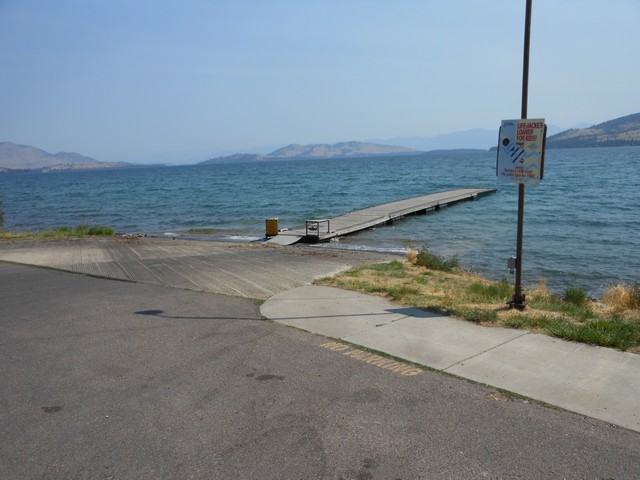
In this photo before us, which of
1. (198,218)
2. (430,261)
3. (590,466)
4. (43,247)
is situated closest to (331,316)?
(590,466)

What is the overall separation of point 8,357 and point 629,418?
685 centimetres

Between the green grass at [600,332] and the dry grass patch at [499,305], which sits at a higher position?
the green grass at [600,332]

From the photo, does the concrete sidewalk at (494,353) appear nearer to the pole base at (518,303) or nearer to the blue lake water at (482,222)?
the pole base at (518,303)

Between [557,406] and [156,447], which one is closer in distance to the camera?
[156,447]

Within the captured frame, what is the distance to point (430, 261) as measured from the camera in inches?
564

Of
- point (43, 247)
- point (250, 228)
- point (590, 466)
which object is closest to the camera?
point (590, 466)

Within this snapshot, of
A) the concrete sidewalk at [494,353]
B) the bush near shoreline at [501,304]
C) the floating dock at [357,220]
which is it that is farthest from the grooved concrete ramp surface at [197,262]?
the concrete sidewalk at [494,353]

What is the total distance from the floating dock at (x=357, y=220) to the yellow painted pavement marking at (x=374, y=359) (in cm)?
1466

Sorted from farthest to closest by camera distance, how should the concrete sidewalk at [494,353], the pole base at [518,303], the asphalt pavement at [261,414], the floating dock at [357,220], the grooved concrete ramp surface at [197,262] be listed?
the floating dock at [357,220] < the grooved concrete ramp surface at [197,262] < the pole base at [518,303] < the concrete sidewalk at [494,353] < the asphalt pavement at [261,414]

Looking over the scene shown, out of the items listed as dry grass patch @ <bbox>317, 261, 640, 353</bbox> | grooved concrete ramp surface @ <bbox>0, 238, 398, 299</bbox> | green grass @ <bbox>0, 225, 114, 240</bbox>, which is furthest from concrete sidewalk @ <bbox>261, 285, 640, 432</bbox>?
green grass @ <bbox>0, 225, 114, 240</bbox>

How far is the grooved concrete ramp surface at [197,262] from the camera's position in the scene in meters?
11.4

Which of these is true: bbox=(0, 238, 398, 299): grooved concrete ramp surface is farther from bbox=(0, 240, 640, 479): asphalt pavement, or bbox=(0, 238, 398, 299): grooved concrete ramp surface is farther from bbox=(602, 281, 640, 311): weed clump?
bbox=(602, 281, 640, 311): weed clump

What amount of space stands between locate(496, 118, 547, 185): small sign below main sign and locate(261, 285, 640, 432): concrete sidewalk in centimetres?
224

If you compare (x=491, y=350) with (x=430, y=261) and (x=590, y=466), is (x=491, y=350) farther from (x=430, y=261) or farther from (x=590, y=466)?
(x=430, y=261)
